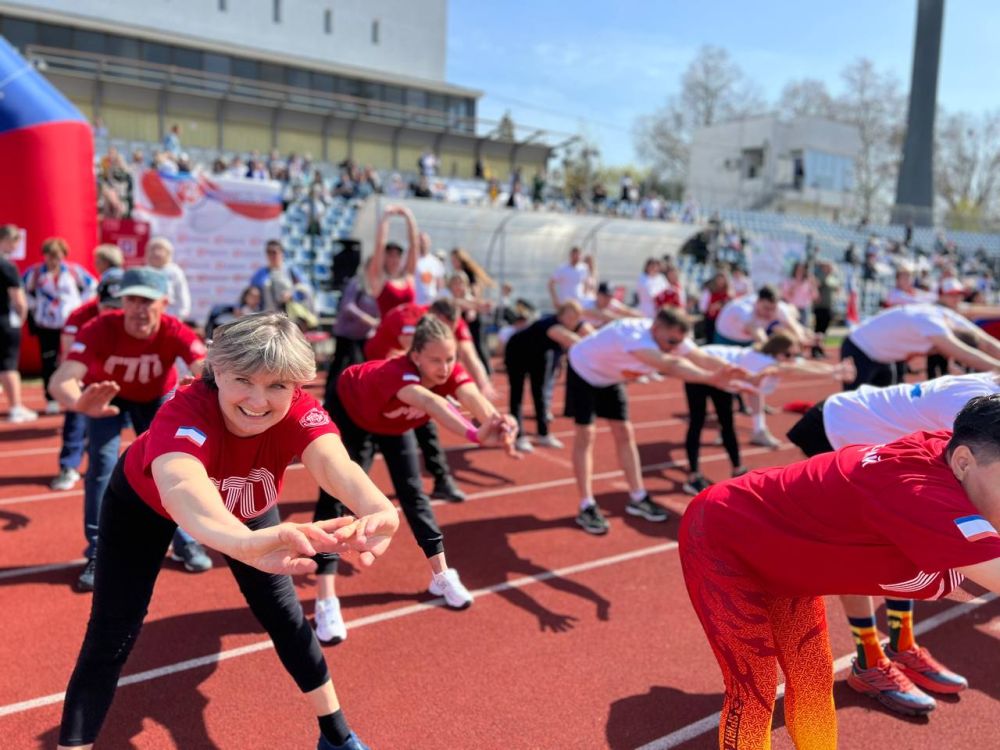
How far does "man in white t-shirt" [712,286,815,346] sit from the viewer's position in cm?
814

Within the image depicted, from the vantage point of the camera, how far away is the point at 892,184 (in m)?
60.2

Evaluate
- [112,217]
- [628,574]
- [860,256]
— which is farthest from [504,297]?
[860,256]

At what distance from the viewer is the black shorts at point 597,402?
5762mm

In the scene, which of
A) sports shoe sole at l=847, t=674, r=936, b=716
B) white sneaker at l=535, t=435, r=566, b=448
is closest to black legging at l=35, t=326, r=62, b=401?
white sneaker at l=535, t=435, r=566, b=448

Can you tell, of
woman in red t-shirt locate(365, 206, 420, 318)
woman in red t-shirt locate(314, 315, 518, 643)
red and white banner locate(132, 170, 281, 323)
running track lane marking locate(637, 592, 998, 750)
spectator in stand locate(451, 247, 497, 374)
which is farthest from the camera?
red and white banner locate(132, 170, 281, 323)

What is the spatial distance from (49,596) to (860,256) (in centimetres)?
3153

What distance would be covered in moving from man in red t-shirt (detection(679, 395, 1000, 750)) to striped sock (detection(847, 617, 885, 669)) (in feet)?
3.71

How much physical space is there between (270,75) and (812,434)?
3777cm

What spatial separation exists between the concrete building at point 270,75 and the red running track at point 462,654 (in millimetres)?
26748

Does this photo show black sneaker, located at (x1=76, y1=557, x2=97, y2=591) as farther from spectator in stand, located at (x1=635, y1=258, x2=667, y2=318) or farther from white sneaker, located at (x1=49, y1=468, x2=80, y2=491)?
spectator in stand, located at (x1=635, y1=258, x2=667, y2=318)

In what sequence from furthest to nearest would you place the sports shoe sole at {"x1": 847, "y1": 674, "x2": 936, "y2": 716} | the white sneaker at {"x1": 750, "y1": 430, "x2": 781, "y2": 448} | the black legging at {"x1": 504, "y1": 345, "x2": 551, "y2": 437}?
the white sneaker at {"x1": 750, "y1": 430, "x2": 781, "y2": 448}, the black legging at {"x1": 504, "y1": 345, "x2": 551, "y2": 437}, the sports shoe sole at {"x1": 847, "y1": 674, "x2": 936, "y2": 716}

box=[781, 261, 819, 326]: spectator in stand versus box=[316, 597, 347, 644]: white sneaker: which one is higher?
box=[781, 261, 819, 326]: spectator in stand

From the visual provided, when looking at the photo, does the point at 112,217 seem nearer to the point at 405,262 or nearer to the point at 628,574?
the point at 405,262

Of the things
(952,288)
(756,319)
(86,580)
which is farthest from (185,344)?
(952,288)
